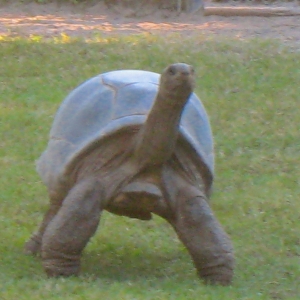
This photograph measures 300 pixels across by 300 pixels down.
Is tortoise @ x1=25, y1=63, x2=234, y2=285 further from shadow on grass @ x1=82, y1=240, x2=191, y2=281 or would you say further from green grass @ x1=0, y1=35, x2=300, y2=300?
shadow on grass @ x1=82, y1=240, x2=191, y2=281

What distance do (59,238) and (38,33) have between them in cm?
569

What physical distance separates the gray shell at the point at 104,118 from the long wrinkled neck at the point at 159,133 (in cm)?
17

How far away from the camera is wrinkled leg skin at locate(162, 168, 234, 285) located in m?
3.96

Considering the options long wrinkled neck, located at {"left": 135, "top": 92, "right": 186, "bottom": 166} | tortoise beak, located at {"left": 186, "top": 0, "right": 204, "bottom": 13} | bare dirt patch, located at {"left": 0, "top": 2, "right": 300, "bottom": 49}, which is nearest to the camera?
long wrinkled neck, located at {"left": 135, "top": 92, "right": 186, "bottom": 166}

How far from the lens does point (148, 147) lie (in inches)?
148

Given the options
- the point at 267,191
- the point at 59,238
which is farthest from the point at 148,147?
the point at 267,191

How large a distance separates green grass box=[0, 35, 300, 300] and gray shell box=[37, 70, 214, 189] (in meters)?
0.57

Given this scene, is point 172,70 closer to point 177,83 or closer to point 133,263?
point 177,83

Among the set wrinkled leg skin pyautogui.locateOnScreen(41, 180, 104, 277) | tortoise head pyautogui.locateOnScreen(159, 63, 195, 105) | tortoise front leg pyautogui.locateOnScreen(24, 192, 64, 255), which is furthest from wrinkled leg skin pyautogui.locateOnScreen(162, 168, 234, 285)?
tortoise front leg pyautogui.locateOnScreen(24, 192, 64, 255)

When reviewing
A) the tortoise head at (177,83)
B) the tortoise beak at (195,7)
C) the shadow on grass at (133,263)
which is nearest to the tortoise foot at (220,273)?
the shadow on grass at (133,263)

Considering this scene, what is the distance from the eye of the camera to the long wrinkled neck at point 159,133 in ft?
11.8

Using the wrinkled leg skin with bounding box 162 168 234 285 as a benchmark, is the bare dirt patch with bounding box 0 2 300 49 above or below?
below

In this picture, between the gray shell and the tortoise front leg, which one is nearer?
the gray shell

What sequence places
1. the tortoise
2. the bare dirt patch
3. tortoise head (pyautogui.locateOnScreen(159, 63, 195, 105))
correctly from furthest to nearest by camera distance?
the bare dirt patch, the tortoise, tortoise head (pyautogui.locateOnScreen(159, 63, 195, 105))
